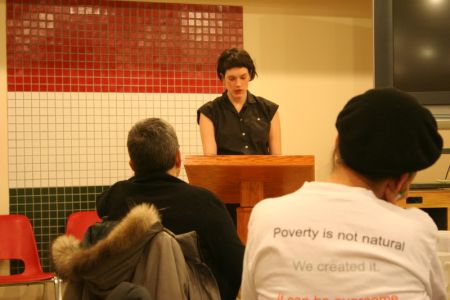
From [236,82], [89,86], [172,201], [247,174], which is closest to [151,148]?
[172,201]

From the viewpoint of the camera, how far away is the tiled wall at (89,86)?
4.12 meters

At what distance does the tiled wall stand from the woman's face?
1.71m

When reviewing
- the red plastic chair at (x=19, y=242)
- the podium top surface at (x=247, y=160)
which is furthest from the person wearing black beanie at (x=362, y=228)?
the red plastic chair at (x=19, y=242)

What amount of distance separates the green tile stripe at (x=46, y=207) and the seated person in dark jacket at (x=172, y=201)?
2.58 metres

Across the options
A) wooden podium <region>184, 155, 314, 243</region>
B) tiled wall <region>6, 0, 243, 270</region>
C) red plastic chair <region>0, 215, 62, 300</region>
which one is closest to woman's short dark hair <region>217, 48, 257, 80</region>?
wooden podium <region>184, 155, 314, 243</region>

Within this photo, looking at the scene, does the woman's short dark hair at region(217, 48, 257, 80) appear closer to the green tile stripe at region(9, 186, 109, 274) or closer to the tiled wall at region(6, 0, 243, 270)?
the tiled wall at region(6, 0, 243, 270)

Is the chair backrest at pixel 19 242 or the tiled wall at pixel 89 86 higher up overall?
the tiled wall at pixel 89 86

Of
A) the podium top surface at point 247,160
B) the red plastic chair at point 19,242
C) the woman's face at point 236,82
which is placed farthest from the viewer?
the red plastic chair at point 19,242

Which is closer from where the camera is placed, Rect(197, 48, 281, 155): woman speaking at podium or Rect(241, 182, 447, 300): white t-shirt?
Rect(241, 182, 447, 300): white t-shirt

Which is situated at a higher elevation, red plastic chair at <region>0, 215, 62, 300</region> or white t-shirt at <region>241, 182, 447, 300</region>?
white t-shirt at <region>241, 182, 447, 300</region>

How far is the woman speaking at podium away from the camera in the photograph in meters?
2.68

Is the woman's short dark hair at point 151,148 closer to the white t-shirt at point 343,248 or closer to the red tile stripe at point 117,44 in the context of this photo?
the white t-shirt at point 343,248

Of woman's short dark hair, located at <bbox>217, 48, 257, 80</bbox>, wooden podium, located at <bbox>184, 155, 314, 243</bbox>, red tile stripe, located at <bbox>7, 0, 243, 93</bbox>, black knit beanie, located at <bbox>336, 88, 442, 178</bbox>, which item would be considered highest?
red tile stripe, located at <bbox>7, 0, 243, 93</bbox>

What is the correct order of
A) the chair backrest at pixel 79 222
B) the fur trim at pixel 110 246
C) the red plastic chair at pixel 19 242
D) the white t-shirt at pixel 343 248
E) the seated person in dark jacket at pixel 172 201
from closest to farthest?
the white t-shirt at pixel 343 248 → the fur trim at pixel 110 246 → the seated person in dark jacket at pixel 172 201 → the red plastic chair at pixel 19 242 → the chair backrest at pixel 79 222
